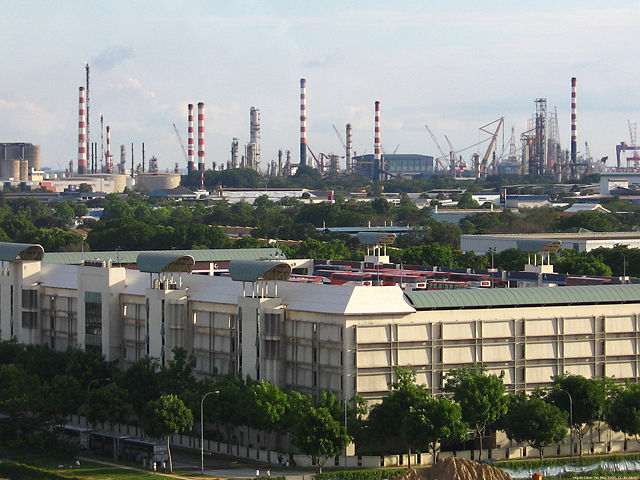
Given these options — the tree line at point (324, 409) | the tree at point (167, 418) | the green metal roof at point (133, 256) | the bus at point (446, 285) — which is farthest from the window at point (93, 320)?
the bus at point (446, 285)

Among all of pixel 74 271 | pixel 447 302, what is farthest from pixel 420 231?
pixel 447 302

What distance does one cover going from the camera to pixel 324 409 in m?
43.0

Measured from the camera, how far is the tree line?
43.0 meters

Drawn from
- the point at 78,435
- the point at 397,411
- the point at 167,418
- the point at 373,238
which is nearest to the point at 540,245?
the point at 373,238

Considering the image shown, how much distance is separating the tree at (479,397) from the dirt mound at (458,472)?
4.57 metres

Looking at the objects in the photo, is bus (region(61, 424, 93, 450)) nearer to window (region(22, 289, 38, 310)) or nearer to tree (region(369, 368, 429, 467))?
window (region(22, 289, 38, 310))

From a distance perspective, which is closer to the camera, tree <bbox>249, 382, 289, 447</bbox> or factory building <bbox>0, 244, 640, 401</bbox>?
tree <bbox>249, 382, 289, 447</bbox>

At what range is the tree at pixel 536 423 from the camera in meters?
43.6

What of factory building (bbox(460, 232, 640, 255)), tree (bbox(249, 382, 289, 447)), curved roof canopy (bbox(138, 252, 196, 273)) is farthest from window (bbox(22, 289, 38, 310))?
factory building (bbox(460, 232, 640, 255))

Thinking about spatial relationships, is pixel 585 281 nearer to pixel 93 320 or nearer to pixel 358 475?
pixel 358 475

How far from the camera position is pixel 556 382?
46062 millimetres

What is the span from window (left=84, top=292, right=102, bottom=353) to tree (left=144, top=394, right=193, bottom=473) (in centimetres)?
940

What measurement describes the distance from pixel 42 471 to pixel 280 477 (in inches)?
302

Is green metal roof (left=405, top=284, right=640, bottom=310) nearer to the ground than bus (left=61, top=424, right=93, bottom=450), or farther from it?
farther from it
